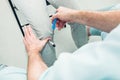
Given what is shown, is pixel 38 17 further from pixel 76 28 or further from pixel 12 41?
pixel 12 41

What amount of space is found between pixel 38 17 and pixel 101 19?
0.57m

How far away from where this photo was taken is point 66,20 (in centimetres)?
115

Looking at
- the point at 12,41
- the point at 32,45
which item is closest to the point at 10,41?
the point at 12,41

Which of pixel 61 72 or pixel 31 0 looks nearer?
pixel 61 72

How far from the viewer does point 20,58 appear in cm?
179

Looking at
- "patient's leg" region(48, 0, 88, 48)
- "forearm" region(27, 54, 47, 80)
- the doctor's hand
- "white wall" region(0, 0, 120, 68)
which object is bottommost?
"white wall" region(0, 0, 120, 68)

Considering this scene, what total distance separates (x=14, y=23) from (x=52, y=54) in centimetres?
61

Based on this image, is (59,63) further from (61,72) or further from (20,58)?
(20,58)

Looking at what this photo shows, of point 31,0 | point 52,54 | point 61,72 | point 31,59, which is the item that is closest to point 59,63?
point 61,72

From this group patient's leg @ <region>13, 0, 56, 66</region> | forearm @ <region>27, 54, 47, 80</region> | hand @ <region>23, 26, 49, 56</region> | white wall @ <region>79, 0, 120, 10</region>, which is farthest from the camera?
white wall @ <region>79, 0, 120, 10</region>

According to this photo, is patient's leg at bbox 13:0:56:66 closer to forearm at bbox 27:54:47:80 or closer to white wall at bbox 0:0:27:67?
white wall at bbox 0:0:27:67

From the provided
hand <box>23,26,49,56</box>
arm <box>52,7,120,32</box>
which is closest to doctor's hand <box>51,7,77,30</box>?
arm <box>52,7,120,32</box>

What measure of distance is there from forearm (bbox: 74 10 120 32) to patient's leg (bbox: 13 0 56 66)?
405mm

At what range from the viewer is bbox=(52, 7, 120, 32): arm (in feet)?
3.20
